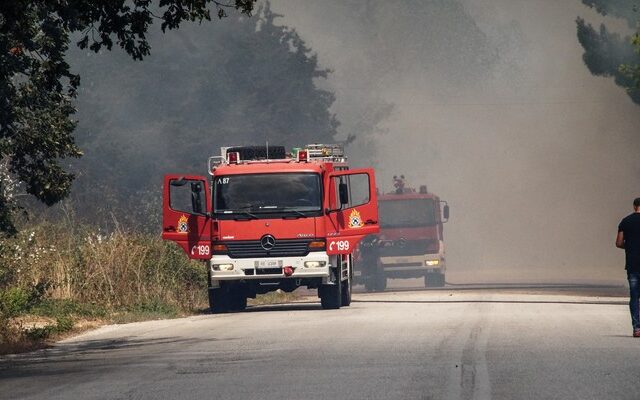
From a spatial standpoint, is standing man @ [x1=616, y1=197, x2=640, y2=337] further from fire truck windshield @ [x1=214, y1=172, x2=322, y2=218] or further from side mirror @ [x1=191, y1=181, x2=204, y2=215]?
side mirror @ [x1=191, y1=181, x2=204, y2=215]

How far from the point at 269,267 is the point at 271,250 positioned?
1.00 ft

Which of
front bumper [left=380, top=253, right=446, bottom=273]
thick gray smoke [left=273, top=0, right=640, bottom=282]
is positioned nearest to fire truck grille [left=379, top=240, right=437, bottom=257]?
front bumper [left=380, top=253, right=446, bottom=273]

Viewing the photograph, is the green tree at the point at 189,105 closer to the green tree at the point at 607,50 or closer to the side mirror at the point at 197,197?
the green tree at the point at 607,50

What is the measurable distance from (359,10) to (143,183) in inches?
2565

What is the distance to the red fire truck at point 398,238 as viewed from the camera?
45.2 metres

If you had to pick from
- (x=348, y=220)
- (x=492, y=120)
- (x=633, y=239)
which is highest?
(x=492, y=120)

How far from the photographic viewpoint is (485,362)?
15.5 meters

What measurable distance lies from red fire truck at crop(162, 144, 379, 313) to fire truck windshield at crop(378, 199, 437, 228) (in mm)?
17642

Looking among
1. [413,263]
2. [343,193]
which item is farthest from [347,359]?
[413,263]

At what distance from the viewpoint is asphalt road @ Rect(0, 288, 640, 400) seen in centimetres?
1329

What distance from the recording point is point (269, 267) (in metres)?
26.6

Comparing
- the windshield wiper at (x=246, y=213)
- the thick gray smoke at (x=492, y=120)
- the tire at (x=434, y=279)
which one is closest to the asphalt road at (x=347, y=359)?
the windshield wiper at (x=246, y=213)

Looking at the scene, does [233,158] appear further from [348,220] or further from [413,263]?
[413,263]

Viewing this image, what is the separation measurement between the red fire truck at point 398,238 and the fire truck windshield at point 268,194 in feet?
59.8
